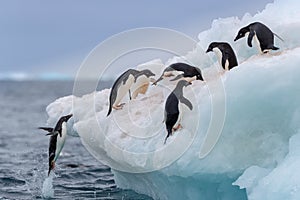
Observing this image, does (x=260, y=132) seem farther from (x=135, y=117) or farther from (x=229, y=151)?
(x=135, y=117)

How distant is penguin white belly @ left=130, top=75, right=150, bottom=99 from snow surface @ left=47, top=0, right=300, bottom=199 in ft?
1.15

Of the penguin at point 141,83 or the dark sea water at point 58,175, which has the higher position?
the penguin at point 141,83

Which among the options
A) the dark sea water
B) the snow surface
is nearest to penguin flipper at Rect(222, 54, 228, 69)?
the snow surface

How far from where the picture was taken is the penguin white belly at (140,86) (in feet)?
33.3

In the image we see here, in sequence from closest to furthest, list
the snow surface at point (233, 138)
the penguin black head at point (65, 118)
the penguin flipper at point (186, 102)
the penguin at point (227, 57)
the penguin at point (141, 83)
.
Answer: the snow surface at point (233, 138)
the penguin flipper at point (186, 102)
the penguin at point (227, 57)
the penguin at point (141, 83)
the penguin black head at point (65, 118)

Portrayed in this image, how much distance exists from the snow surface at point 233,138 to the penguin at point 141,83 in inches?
13.5

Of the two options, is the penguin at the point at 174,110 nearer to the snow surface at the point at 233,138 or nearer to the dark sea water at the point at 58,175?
the snow surface at the point at 233,138

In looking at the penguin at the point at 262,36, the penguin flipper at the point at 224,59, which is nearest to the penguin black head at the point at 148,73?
the penguin flipper at the point at 224,59

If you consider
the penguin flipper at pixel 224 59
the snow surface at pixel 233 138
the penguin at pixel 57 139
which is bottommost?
the penguin at pixel 57 139

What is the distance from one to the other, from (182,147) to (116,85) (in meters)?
2.07

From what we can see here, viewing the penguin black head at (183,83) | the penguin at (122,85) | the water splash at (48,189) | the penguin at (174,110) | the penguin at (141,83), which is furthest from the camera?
the water splash at (48,189)

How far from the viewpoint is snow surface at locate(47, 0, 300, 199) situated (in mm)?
7930

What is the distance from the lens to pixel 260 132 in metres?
8.27

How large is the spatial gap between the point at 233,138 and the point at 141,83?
2477 mm
